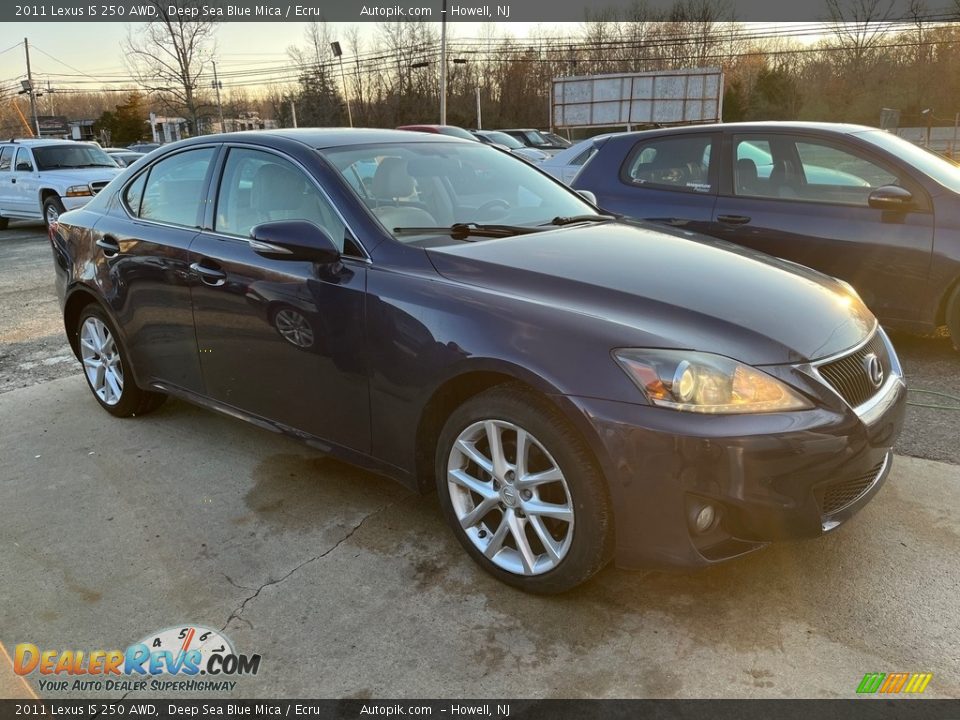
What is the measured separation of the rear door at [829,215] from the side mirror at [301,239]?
348 cm

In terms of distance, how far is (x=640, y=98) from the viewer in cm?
2791

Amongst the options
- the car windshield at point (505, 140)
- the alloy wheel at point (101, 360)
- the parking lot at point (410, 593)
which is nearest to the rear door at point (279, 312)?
the parking lot at point (410, 593)

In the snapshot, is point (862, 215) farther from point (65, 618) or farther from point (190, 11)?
point (190, 11)

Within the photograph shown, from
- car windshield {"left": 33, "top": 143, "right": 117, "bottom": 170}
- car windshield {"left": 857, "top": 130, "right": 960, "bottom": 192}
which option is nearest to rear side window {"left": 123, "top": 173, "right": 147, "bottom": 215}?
car windshield {"left": 857, "top": 130, "right": 960, "bottom": 192}

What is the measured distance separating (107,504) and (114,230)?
1.58 m

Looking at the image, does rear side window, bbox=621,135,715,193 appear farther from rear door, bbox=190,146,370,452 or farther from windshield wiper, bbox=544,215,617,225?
rear door, bbox=190,146,370,452

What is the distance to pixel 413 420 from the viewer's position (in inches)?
110

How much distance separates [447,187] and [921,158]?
143 inches

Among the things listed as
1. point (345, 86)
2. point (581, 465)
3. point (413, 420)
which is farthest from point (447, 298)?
point (345, 86)

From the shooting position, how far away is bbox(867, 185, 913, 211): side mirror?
4.80 meters

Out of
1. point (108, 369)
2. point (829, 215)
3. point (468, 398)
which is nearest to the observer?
point (468, 398)

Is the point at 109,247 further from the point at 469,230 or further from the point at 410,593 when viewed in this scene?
the point at 410,593

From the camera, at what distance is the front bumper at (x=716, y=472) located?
2.18 m

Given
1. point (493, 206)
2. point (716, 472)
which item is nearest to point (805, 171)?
point (493, 206)
